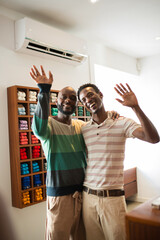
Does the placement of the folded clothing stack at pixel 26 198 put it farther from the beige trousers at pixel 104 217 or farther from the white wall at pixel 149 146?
the white wall at pixel 149 146

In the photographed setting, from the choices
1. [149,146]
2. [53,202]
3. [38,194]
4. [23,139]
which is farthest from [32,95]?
[149,146]

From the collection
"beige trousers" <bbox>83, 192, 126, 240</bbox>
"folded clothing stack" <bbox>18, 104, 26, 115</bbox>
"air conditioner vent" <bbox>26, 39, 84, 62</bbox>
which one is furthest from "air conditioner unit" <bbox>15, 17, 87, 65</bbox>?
"beige trousers" <bbox>83, 192, 126, 240</bbox>

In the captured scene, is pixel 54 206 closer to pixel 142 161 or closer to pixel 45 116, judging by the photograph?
pixel 45 116

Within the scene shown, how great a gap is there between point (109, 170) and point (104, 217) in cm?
30

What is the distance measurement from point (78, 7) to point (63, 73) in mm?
1007

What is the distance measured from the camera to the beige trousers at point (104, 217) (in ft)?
5.08

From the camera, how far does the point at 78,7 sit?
3.07 meters

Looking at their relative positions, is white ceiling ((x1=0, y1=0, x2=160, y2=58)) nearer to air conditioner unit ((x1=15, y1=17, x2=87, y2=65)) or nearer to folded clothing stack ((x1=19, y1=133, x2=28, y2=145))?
air conditioner unit ((x1=15, y1=17, x2=87, y2=65))

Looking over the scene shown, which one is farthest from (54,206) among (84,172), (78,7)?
(78,7)

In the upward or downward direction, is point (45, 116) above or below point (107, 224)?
above

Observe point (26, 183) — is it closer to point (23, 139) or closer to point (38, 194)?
point (38, 194)

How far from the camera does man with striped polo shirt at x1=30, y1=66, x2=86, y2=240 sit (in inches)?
65.5

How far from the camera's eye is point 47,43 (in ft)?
10.4

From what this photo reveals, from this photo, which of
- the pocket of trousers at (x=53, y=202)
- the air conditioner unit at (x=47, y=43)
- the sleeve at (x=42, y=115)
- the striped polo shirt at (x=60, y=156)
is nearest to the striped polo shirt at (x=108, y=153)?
the striped polo shirt at (x=60, y=156)
